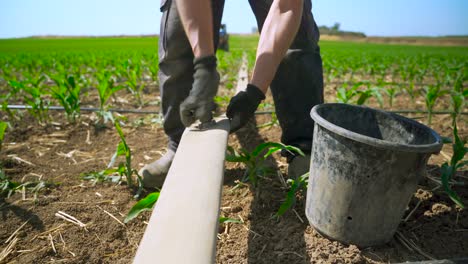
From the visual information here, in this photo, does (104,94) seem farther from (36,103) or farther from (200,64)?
(200,64)

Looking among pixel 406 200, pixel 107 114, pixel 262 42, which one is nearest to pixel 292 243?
pixel 406 200

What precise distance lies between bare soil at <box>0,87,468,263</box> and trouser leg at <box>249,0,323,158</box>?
0.26m

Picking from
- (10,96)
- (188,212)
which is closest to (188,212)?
(188,212)

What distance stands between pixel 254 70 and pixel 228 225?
671mm

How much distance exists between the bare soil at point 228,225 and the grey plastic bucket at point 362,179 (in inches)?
2.9

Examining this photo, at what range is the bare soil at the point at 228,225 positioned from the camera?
1017 millimetres

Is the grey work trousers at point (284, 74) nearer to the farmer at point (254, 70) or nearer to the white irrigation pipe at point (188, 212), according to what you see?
the farmer at point (254, 70)

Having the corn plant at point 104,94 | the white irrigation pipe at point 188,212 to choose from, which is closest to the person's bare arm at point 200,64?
the white irrigation pipe at point 188,212

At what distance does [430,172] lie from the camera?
159cm

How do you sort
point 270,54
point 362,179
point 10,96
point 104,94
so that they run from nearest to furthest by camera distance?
point 362,179
point 270,54
point 104,94
point 10,96

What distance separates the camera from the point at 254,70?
1.34 meters

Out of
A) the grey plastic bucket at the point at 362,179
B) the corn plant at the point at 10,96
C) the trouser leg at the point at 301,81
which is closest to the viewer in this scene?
the grey plastic bucket at the point at 362,179

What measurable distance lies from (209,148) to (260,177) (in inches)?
21.1

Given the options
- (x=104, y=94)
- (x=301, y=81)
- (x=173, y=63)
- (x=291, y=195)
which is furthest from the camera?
(x=104, y=94)
